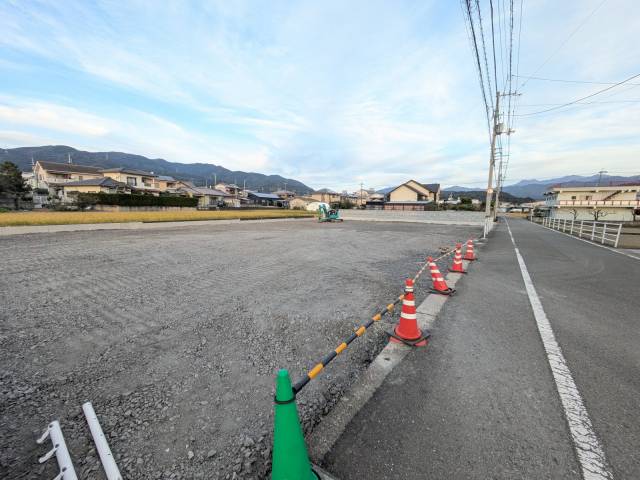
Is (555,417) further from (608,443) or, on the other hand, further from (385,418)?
(385,418)

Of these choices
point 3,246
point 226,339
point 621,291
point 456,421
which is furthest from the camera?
point 3,246

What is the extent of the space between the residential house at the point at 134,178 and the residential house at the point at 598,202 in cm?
7098

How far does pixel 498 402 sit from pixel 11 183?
146 feet

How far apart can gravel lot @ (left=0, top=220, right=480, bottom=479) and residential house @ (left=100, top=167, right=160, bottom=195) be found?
158ft

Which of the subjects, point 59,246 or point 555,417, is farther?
point 59,246

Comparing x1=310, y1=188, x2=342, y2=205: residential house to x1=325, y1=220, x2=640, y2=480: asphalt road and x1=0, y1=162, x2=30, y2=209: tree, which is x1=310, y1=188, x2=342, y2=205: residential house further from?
x1=325, y1=220, x2=640, y2=480: asphalt road

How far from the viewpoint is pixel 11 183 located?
28359 mm

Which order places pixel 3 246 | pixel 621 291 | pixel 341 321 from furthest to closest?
pixel 3 246
pixel 621 291
pixel 341 321

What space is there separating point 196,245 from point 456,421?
10.6 metres

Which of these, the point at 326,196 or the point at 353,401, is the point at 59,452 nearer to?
the point at 353,401

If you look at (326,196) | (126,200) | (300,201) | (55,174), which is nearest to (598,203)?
(326,196)

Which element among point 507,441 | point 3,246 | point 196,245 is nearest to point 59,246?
point 3,246

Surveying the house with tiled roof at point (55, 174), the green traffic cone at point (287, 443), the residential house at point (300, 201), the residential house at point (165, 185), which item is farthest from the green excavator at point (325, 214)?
the residential house at point (300, 201)

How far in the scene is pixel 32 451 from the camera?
1.76 metres
